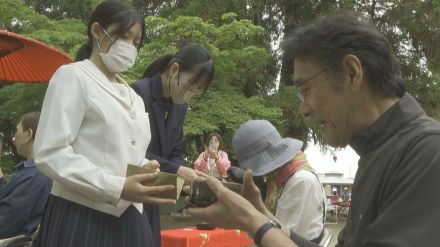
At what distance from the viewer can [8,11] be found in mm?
9438

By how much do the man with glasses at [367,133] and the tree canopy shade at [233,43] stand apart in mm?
4388

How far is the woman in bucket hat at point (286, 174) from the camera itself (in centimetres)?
276

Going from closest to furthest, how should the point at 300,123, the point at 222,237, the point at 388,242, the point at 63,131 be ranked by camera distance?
1. the point at 388,242
2. the point at 63,131
3. the point at 222,237
4. the point at 300,123

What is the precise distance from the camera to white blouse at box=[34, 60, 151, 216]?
6.20ft

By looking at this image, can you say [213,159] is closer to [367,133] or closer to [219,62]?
[219,62]

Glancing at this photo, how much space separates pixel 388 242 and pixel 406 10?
44.8 feet

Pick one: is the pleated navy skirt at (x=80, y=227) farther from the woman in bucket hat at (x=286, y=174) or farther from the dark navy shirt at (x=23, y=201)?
the dark navy shirt at (x=23, y=201)

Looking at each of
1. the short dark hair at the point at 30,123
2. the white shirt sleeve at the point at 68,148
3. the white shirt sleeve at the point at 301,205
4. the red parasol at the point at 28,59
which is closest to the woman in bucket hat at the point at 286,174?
the white shirt sleeve at the point at 301,205

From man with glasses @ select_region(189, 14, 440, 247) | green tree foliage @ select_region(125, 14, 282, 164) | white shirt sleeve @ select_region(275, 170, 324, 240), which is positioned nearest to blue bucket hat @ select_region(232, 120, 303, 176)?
white shirt sleeve @ select_region(275, 170, 324, 240)

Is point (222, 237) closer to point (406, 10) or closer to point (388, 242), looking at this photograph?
point (388, 242)

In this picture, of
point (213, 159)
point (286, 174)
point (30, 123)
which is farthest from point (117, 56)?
point (213, 159)

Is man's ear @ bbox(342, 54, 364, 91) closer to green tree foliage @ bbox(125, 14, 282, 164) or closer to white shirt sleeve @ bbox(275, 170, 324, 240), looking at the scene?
white shirt sleeve @ bbox(275, 170, 324, 240)

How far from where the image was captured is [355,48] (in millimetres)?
1440

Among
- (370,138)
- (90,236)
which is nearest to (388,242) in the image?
(370,138)
